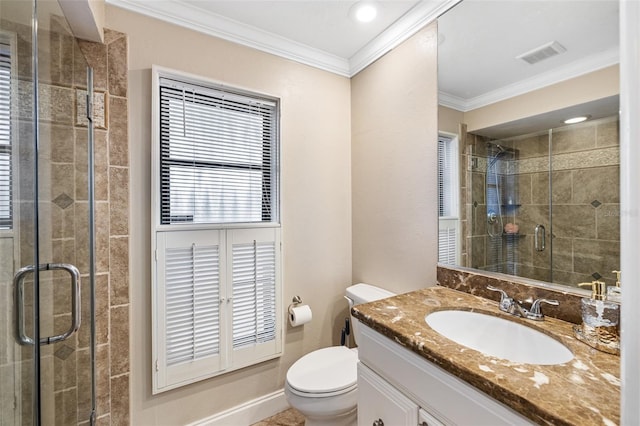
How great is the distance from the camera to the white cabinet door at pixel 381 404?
93 cm

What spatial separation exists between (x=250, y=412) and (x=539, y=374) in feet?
5.42

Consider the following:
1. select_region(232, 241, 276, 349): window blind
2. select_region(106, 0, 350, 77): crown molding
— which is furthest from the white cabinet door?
select_region(106, 0, 350, 77): crown molding

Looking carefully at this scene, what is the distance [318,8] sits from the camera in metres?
1.58

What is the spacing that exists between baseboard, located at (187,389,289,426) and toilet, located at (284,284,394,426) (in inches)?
15.3

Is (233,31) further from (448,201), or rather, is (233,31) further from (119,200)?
(448,201)

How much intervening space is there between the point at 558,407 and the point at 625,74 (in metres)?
0.65

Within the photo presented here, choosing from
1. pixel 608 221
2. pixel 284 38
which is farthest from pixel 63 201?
pixel 608 221

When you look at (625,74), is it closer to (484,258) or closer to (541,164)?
(541,164)

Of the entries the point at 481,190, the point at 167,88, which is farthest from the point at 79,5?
the point at 481,190

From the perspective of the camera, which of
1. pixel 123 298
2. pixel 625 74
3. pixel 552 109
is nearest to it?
pixel 625 74

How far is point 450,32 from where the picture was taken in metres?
1.45

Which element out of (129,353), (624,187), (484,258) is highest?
(624,187)

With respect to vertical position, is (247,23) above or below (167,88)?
above

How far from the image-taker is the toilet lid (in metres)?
1.42
